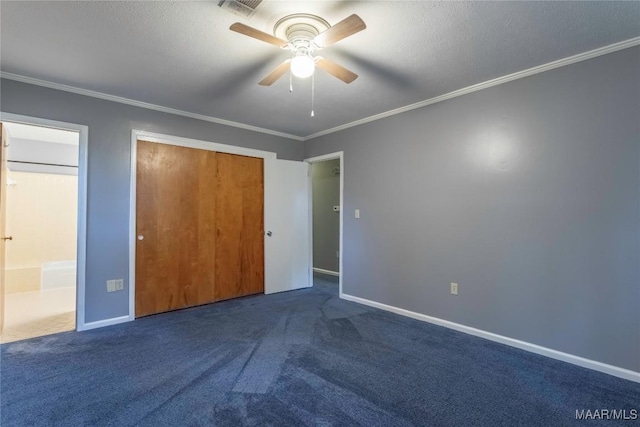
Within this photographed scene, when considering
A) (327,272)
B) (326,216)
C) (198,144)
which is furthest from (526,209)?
(327,272)

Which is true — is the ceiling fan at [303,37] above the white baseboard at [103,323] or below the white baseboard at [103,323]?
above

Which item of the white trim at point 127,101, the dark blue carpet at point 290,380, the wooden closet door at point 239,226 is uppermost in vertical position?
the white trim at point 127,101

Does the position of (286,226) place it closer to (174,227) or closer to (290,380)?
(174,227)

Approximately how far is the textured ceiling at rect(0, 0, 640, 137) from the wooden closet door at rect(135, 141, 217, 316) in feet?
2.58

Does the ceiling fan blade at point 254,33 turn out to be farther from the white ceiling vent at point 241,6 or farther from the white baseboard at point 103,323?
the white baseboard at point 103,323

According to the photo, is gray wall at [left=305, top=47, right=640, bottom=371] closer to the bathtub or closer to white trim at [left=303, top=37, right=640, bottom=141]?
white trim at [left=303, top=37, right=640, bottom=141]

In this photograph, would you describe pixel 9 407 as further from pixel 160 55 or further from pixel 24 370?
pixel 160 55

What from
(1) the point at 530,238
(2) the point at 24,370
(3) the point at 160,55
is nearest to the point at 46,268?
(2) the point at 24,370

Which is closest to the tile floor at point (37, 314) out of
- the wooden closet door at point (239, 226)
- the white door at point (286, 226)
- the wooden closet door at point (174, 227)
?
the wooden closet door at point (174, 227)

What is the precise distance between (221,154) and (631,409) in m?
4.45

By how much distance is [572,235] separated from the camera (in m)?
2.47

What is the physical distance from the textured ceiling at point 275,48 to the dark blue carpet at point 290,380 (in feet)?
7.95

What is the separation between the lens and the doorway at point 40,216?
470 cm

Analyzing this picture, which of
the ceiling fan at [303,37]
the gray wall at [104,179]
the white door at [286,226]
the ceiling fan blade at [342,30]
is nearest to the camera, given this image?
the ceiling fan blade at [342,30]
